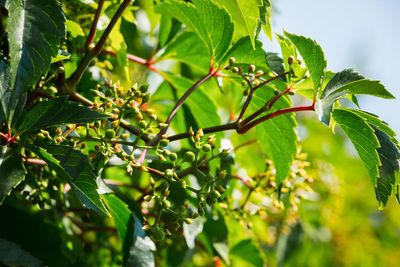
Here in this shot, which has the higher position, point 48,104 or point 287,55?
point 287,55

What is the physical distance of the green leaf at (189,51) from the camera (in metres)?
1.44

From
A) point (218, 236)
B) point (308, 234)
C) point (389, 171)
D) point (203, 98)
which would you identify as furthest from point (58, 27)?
point (308, 234)

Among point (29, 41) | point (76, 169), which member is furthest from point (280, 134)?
point (29, 41)

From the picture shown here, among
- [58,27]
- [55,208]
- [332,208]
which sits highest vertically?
[58,27]

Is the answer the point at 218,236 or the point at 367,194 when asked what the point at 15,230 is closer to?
the point at 218,236

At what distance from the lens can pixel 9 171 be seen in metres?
0.76

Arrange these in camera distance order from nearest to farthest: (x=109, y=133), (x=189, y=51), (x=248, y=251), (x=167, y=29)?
1. (x=109, y=133)
2. (x=189, y=51)
3. (x=167, y=29)
4. (x=248, y=251)

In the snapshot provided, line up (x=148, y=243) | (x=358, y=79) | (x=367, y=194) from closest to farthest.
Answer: (x=358, y=79) → (x=148, y=243) → (x=367, y=194)

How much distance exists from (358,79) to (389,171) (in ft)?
0.79

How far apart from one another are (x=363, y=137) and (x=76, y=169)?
662mm

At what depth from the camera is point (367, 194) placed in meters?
3.95

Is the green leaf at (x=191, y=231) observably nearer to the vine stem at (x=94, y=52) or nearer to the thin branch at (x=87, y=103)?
the thin branch at (x=87, y=103)

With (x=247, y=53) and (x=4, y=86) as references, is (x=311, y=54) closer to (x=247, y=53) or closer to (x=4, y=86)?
Answer: (x=247, y=53)

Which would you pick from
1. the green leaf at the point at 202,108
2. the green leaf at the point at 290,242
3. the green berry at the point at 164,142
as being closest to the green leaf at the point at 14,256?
the green berry at the point at 164,142
